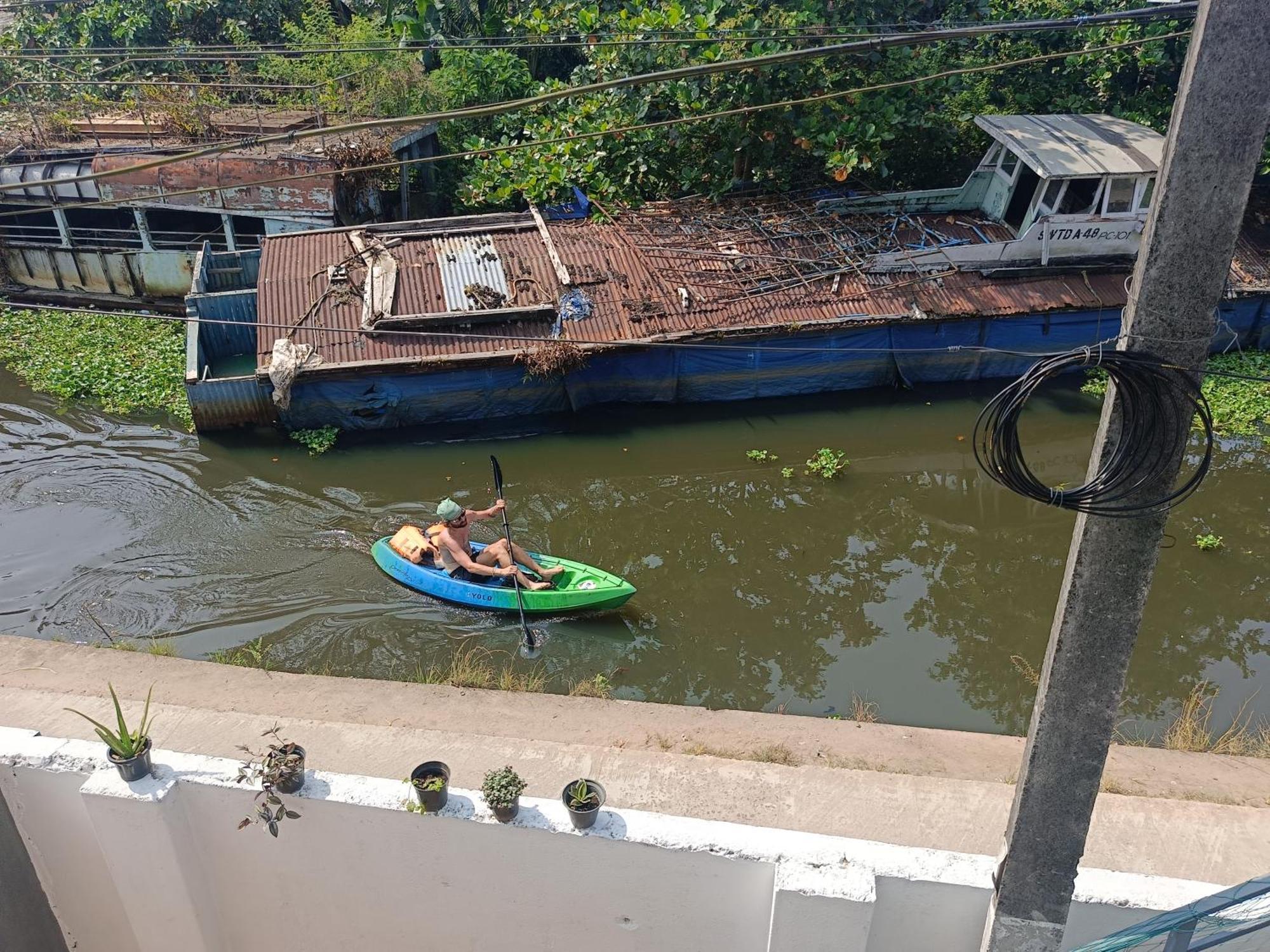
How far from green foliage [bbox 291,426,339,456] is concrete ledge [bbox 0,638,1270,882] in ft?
12.8

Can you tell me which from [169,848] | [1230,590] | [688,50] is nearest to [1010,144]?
[688,50]

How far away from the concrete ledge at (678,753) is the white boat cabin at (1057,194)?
25.8 feet

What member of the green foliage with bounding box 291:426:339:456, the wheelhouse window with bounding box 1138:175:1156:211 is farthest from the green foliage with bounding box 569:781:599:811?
the wheelhouse window with bounding box 1138:175:1156:211

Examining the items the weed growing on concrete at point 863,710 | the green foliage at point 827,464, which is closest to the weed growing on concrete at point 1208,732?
the weed growing on concrete at point 863,710

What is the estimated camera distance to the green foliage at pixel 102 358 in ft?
42.9

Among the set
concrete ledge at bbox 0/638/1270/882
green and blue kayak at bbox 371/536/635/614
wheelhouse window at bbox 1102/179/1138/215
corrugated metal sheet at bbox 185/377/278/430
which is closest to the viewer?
concrete ledge at bbox 0/638/1270/882

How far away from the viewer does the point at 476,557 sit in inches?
380

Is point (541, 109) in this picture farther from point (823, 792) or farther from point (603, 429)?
point (823, 792)

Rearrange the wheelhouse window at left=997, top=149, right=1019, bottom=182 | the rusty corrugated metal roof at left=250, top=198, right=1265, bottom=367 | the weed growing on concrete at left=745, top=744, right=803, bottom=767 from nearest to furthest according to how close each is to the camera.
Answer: the weed growing on concrete at left=745, top=744, right=803, bottom=767
the rusty corrugated metal roof at left=250, top=198, right=1265, bottom=367
the wheelhouse window at left=997, top=149, right=1019, bottom=182

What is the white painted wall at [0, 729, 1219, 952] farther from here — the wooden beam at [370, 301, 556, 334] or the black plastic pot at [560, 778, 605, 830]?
the wooden beam at [370, 301, 556, 334]

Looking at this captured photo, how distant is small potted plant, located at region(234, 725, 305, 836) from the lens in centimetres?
422

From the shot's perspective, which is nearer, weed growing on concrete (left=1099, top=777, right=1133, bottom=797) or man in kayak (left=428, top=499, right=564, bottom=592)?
weed growing on concrete (left=1099, top=777, right=1133, bottom=797)

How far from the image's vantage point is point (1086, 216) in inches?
509

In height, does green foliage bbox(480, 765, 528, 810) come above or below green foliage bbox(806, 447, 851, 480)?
above
